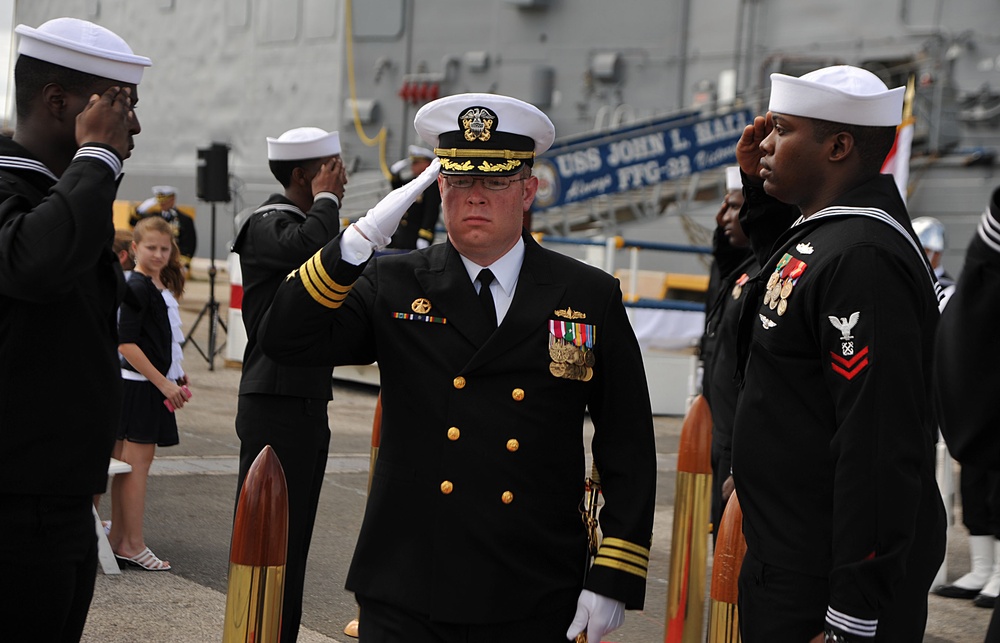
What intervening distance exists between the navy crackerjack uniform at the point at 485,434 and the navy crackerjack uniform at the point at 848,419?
0.31 meters

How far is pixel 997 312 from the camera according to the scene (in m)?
2.00

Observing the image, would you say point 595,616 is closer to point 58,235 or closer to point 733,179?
point 58,235

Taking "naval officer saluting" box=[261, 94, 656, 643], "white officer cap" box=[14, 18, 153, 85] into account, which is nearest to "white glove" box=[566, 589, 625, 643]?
"naval officer saluting" box=[261, 94, 656, 643]

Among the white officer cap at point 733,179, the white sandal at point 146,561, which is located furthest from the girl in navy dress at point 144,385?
the white officer cap at point 733,179

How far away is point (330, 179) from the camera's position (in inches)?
192

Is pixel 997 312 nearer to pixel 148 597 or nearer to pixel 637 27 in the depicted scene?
pixel 148 597

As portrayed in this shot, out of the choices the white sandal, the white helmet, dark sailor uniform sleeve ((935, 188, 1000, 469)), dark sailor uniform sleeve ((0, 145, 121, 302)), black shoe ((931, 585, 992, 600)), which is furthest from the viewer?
the white helmet

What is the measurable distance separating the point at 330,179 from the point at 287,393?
890 mm

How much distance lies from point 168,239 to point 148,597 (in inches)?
78.2

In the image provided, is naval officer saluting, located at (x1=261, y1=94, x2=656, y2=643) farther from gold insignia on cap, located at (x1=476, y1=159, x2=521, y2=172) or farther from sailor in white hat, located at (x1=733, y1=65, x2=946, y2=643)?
sailor in white hat, located at (x1=733, y1=65, x2=946, y2=643)

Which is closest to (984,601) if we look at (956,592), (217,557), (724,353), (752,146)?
(956,592)

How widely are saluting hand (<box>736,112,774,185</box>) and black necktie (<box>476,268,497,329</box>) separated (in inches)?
34.4

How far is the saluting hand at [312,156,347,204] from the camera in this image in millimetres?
4855

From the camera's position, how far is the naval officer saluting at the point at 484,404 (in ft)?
9.39
